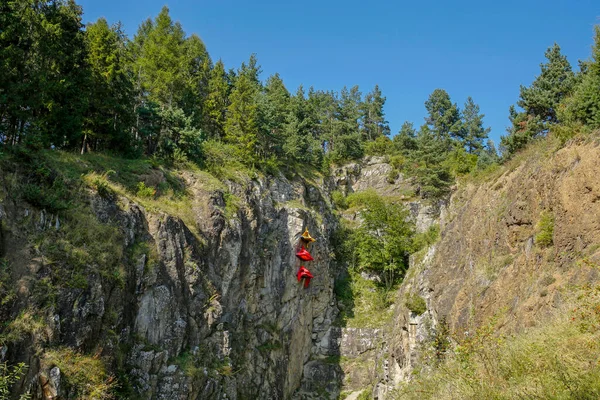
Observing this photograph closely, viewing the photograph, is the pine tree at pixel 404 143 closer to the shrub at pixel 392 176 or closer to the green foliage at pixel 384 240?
the shrub at pixel 392 176

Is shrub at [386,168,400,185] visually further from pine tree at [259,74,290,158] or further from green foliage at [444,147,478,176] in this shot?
pine tree at [259,74,290,158]

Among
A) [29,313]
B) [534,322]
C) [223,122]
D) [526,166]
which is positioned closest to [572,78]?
[526,166]

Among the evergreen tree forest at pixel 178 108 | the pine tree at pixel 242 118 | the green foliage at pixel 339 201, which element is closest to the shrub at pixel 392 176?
the evergreen tree forest at pixel 178 108

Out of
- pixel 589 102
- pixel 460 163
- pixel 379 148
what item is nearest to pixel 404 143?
pixel 379 148

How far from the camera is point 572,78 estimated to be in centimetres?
2352

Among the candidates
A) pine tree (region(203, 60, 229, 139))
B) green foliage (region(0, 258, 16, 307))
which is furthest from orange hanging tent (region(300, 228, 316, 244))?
green foliage (region(0, 258, 16, 307))

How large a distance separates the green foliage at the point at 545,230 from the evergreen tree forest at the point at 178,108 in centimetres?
348

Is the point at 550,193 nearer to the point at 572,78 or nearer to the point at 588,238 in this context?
the point at 588,238

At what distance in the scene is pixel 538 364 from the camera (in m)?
8.28

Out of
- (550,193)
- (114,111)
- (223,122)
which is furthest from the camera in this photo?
(223,122)

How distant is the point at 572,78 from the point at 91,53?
2564 cm

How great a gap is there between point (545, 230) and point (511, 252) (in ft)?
7.40

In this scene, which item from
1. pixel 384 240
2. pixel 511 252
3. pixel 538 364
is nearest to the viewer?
pixel 538 364

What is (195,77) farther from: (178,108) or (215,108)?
(178,108)
